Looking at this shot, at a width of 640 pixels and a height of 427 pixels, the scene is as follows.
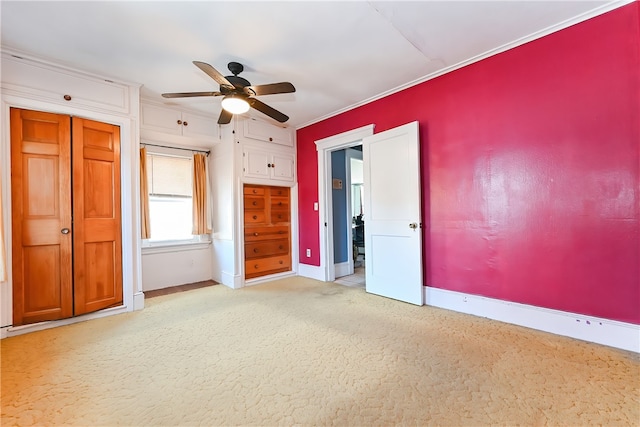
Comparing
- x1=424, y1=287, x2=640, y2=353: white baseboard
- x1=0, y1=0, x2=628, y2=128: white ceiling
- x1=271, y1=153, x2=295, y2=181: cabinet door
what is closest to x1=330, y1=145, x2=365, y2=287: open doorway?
x1=271, y1=153, x2=295, y2=181: cabinet door

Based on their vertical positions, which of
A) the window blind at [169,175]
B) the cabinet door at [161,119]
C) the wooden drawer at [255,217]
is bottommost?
the wooden drawer at [255,217]

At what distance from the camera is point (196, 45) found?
2404 mm

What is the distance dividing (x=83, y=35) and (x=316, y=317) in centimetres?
324

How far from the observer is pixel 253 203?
4277 millimetres

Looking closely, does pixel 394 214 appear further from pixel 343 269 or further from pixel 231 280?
pixel 231 280

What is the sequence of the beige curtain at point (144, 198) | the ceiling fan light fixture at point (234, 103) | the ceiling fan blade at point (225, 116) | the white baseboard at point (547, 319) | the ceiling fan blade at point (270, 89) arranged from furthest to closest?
the beige curtain at point (144, 198)
the ceiling fan blade at point (225, 116)
the ceiling fan light fixture at point (234, 103)
the ceiling fan blade at point (270, 89)
the white baseboard at point (547, 319)

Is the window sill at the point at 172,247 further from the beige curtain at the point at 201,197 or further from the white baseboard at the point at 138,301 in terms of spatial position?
the white baseboard at the point at 138,301

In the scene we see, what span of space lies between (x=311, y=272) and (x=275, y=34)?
10.9ft

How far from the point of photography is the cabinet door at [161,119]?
11.3 ft

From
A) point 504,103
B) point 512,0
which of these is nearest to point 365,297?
point 504,103

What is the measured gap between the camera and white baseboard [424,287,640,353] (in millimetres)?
2008

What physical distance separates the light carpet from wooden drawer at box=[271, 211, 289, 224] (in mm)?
2022

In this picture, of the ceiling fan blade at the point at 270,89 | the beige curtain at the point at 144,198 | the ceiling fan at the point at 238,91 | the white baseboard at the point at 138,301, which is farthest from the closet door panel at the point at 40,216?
the ceiling fan blade at the point at 270,89

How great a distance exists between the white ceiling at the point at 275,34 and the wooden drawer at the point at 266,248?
2296 millimetres
